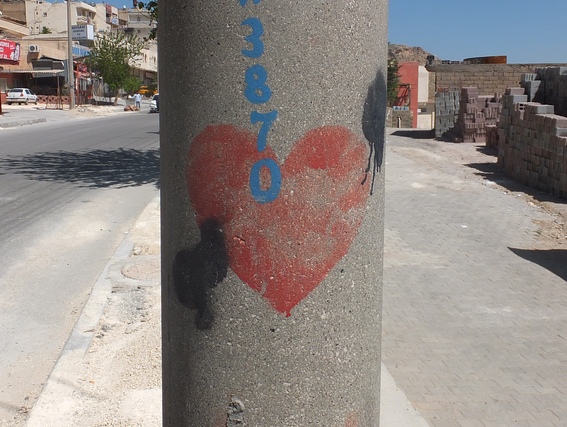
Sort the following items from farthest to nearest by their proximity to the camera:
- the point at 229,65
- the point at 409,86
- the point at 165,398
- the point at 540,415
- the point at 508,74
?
the point at 409,86 < the point at 508,74 < the point at 540,415 < the point at 165,398 < the point at 229,65

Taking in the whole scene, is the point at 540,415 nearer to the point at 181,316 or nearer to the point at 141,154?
the point at 181,316

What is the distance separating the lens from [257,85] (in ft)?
6.71

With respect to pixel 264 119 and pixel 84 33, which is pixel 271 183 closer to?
pixel 264 119

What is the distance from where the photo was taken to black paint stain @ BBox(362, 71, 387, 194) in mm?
2205

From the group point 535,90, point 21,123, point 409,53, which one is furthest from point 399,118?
point 409,53

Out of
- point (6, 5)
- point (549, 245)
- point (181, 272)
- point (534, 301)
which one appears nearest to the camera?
point (181, 272)

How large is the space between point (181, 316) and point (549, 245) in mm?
7827

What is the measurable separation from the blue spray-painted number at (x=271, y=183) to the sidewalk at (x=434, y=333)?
2.37 m

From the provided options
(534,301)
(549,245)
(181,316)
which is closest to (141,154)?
(549,245)

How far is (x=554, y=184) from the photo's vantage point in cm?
1325

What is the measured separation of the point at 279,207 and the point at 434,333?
3.89m

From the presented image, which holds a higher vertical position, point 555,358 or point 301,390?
point 301,390

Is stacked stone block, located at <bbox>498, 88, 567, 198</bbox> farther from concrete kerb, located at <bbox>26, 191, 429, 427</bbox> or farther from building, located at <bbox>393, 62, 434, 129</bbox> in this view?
building, located at <bbox>393, 62, 434, 129</bbox>

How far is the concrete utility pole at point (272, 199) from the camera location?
2.05 metres
